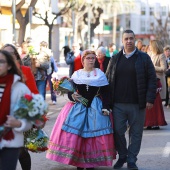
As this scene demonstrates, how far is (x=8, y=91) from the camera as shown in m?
5.68

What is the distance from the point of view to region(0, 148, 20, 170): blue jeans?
562 cm

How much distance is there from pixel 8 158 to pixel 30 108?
513 mm

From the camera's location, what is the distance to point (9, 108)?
568 cm

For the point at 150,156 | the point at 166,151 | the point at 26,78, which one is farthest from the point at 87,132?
the point at 166,151

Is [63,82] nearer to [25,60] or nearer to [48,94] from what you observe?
[25,60]

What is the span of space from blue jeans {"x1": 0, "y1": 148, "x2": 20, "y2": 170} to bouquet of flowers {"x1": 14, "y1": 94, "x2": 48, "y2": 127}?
34cm

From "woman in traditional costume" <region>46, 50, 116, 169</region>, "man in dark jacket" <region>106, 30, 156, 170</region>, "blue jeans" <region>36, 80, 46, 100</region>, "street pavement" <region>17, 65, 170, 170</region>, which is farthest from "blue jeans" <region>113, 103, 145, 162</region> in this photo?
"blue jeans" <region>36, 80, 46, 100</region>

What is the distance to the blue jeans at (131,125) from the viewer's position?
858 cm

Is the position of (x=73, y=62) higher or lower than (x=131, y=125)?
higher

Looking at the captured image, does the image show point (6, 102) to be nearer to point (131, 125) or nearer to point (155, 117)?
point (131, 125)

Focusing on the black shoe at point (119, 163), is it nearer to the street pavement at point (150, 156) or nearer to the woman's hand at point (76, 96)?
the street pavement at point (150, 156)

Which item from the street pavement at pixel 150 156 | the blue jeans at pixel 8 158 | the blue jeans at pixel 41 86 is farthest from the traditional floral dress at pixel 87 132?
the blue jeans at pixel 41 86

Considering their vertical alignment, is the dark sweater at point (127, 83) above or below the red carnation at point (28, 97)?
below

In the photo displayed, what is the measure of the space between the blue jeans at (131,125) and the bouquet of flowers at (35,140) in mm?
1663
